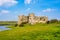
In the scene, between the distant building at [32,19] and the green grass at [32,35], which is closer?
the green grass at [32,35]

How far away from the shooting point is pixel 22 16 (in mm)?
93938

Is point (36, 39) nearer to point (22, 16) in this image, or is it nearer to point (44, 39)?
point (44, 39)

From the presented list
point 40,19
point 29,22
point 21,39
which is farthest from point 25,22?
point 21,39

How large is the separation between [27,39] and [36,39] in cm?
142

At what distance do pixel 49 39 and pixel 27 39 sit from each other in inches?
134

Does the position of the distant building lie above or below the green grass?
above

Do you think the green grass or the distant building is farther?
the distant building

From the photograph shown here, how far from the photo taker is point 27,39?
86.7 ft

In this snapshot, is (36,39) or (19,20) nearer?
(36,39)

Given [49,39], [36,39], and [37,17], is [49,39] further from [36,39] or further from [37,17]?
[37,17]

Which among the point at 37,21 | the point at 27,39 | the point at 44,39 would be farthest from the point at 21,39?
the point at 37,21

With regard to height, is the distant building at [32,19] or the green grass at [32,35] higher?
the distant building at [32,19]

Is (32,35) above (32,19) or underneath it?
underneath

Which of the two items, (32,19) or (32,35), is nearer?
(32,35)
